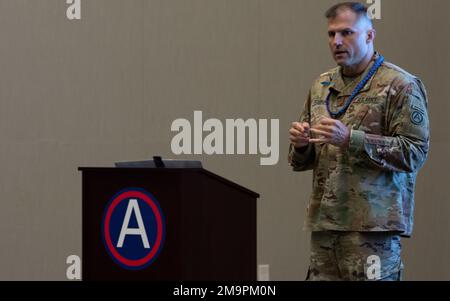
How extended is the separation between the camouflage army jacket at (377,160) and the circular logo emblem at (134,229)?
70cm

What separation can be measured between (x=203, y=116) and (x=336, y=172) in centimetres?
162

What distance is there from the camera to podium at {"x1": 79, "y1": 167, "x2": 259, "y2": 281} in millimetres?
2279

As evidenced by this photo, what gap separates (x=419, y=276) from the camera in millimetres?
4395

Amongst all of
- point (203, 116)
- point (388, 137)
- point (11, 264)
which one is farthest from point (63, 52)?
point (388, 137)

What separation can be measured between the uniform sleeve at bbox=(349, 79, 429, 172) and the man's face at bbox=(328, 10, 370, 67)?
8.0 inches

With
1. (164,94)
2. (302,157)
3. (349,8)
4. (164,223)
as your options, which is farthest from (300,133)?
(164,94)

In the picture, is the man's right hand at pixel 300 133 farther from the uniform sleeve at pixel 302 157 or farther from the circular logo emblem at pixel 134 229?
the circular logo emblem at pixel 134 229

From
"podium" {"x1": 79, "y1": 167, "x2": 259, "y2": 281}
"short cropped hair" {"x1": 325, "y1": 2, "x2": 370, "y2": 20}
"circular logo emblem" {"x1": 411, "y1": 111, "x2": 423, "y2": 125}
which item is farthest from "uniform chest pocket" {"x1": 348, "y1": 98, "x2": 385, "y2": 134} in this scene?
"podium" {"x1": 79, "y1": 167, "x2": 259, "y2": 281}

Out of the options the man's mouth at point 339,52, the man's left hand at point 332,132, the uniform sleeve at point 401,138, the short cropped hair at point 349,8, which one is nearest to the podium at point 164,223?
the man's left hand at point 332,132

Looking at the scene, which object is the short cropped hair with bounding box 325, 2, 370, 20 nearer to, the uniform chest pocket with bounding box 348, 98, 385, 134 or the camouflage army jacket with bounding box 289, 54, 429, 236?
the camouflage army jacket with bounding box 289, 54, 429, 236

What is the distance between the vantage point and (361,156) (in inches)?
104

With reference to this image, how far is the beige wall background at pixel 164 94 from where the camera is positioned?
13.6ft

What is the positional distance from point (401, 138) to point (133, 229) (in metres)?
0.97

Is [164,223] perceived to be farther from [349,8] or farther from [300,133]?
[349,8]
